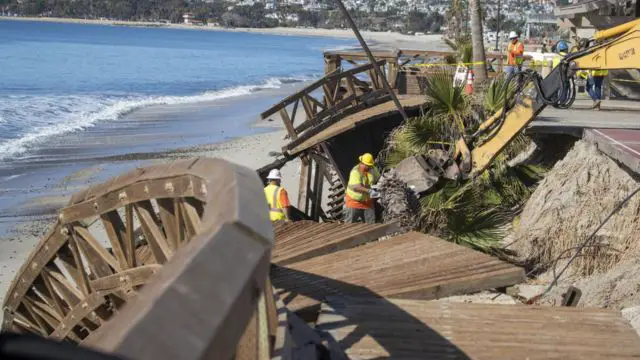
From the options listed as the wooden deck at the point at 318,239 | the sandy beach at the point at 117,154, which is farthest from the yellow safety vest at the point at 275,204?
the sandy beach at the point at 117,154

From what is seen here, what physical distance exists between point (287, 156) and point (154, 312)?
1344 centimetres

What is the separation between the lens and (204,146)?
98.4 ft

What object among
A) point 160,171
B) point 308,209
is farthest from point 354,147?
point 160,171

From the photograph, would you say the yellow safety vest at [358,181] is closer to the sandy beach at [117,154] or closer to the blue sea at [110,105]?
the sandy beach at [117,154]

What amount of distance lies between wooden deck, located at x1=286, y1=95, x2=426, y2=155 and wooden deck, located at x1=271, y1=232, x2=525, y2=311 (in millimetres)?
7294

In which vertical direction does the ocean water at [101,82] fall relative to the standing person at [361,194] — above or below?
below

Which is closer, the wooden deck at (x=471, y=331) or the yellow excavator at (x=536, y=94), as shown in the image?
the wooden deck at (x=471, y=331)

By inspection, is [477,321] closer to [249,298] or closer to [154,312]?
[249,298]

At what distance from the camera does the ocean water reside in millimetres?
37969

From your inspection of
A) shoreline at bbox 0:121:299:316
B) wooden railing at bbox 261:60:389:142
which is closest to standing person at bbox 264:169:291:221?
wooden railing at bbox 261:60:389:142

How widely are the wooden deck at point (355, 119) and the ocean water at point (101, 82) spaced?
39.6 ft

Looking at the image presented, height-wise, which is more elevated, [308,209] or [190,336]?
[190,336]

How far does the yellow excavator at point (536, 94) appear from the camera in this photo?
34.7 ft

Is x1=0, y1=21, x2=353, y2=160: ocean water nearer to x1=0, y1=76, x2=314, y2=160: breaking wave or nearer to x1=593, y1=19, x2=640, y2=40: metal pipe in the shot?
x1=0, y1=76, x2=314, y2=160: breaking wave
